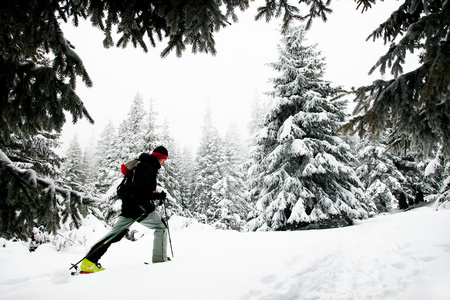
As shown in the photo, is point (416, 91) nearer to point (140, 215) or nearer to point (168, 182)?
point (140, 215)

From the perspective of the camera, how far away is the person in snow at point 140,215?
143 inches

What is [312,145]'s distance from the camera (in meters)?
11.3

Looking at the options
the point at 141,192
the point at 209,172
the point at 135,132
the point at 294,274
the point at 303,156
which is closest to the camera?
the point at 294,274

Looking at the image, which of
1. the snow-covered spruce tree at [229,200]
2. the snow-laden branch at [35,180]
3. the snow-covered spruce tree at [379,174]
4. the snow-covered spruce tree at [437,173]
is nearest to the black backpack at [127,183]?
the snow-laden branch at [35,180]

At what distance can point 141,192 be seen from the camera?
12.8ft

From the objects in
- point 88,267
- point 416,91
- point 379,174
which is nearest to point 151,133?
point 88,267

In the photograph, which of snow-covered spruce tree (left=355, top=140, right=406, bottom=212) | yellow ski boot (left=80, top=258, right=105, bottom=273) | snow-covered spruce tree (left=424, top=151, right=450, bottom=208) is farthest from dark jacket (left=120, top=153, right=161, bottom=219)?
snow-covered spruce tree (left=355, top=140, right=406, bottom=212)

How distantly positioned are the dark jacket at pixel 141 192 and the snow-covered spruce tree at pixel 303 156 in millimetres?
7848

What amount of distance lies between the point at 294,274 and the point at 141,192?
2686mm

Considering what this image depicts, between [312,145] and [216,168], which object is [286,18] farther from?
[216,168]

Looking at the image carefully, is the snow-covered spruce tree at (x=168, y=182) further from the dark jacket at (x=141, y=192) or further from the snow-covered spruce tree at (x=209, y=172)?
the dark jacket at (x=141, y=192)

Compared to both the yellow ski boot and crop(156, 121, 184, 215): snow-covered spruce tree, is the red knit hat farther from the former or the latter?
crop(156, 121, 184, 215): snow-covered spruce tree

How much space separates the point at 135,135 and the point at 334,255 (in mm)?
15888

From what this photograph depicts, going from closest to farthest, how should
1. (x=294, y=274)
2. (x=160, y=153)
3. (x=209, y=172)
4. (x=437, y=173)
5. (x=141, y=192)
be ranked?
(x=294, y=274), (x=141, y=192), (x=160, y=153), (x=437, y=173), (x=209, y=172)
